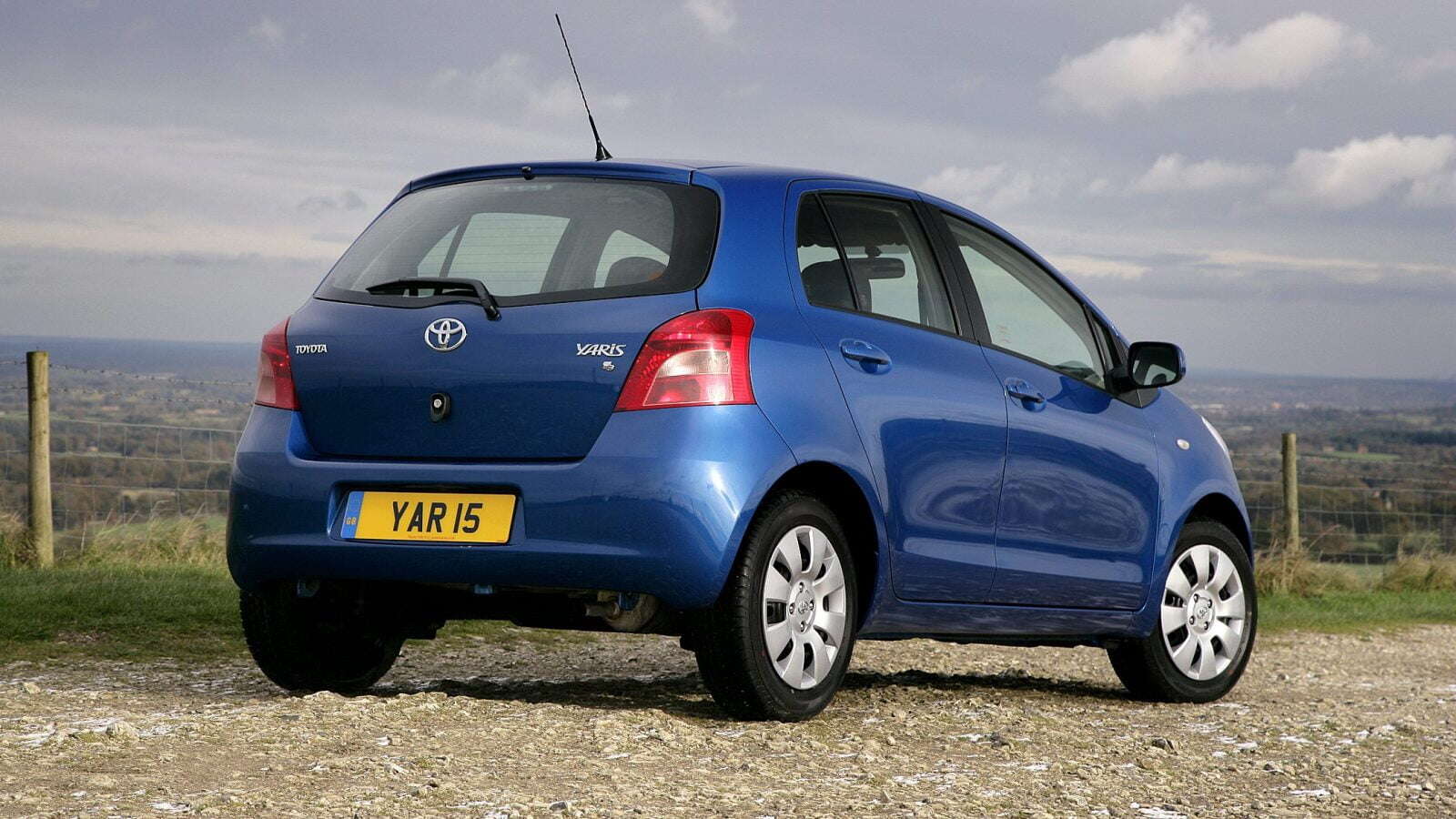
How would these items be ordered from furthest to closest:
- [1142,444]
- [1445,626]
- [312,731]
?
[1445,626], [1142,444], [312,731]

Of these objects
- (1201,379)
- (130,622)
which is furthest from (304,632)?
(1201,379)

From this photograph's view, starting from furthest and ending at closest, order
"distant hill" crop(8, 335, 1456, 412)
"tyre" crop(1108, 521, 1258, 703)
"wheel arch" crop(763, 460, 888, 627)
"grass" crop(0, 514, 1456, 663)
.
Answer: "distant hill" crop(8, 335, 1456, 412) → "grass" crop(0, 514, 1456, 663) → "tyre" crop(1108, 521, 1258, 703) → "wheel arch" crop(763, 460, 888, 627)

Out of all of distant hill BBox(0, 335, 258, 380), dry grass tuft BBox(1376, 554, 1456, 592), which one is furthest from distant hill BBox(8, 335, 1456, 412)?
dry grass tuft BBox(1376, 554, 1456, 592)

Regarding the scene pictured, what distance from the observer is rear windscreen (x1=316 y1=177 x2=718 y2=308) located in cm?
486

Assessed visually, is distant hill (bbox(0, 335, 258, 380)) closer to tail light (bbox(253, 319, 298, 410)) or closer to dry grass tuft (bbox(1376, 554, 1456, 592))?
dry grass tuft (bbox(1376, 554, 1456, 592))

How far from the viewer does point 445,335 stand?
487cm

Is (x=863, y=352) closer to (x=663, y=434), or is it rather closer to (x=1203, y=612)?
(x=663, y=434)

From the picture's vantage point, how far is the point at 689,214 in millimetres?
4965

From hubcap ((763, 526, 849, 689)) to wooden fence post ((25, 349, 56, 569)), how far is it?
823 centimetres

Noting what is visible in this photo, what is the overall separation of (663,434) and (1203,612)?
3150 mm

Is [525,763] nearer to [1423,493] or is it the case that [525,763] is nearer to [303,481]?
[303,481]

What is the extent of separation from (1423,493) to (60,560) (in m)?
19.1

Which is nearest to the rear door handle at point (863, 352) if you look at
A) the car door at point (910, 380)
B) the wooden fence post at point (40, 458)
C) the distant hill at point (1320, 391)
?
the car door at point (910, 380)

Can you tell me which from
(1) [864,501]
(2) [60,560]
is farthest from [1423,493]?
(1) [864,501]
